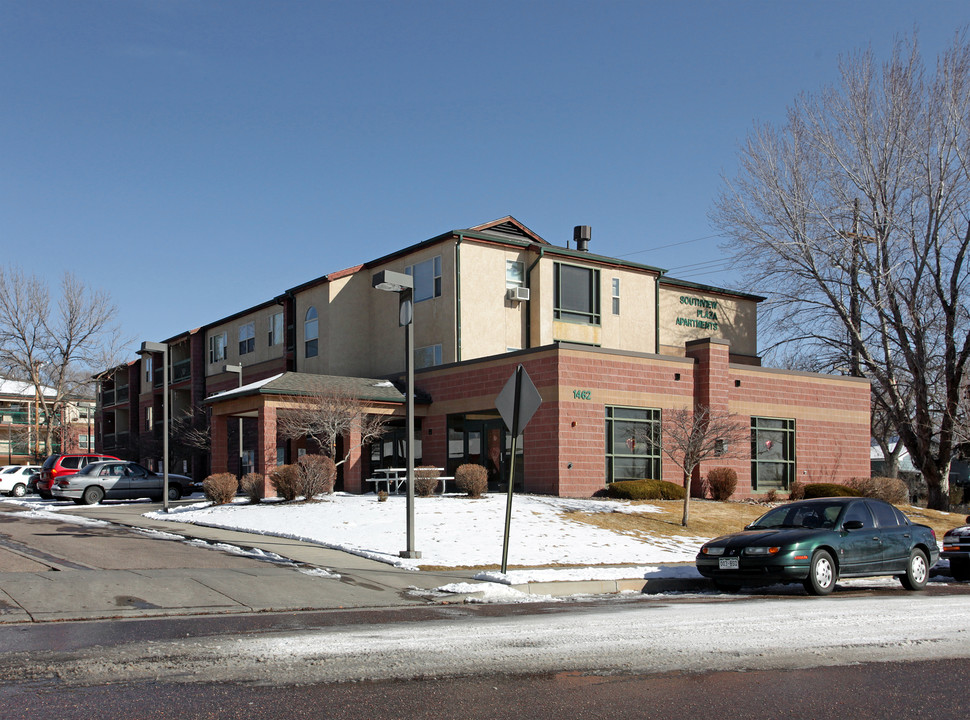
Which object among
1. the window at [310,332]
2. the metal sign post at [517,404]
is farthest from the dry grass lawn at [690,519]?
the window at [310,332]

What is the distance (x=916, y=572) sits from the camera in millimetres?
14242

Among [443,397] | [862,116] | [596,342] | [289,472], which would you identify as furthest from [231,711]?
[862,116]

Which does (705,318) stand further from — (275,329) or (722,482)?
(275,329)

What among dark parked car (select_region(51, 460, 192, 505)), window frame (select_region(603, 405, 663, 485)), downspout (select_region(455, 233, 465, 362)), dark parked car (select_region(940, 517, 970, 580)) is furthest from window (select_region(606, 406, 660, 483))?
dark parked car (select_region(51, 460, 192, 505))

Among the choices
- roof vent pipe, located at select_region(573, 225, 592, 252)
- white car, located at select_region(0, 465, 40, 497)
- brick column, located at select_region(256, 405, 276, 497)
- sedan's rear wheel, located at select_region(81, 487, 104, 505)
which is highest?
roof vent pipe, located at select_region(573, 225, 592, 252)

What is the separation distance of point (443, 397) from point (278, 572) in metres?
16.5

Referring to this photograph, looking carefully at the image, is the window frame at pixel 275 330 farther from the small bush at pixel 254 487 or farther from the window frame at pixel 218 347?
the small bush at pixel 254 487

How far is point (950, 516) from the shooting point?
28.2 metres

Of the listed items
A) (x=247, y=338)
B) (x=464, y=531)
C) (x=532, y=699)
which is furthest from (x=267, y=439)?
(x=532, y=699)

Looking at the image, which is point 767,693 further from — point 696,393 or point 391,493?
point 696,393

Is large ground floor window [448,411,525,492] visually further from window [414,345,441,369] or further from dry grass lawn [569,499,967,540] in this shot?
dry grass lawn [569,499,967,540]

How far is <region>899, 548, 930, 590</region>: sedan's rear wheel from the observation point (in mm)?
14109

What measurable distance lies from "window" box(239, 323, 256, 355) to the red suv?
1075 cm

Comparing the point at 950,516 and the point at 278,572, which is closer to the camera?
the point at 278,572
